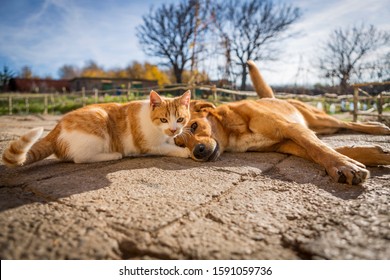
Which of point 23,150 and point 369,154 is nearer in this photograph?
point 23,150

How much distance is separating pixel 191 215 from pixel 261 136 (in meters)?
1.72

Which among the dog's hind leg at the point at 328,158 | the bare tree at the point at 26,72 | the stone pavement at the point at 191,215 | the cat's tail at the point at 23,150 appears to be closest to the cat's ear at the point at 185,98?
the dog's hind leg at the point at 328,158

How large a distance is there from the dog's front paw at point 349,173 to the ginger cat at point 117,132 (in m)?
→ 1.29

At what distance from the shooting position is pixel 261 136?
2574 millimetres

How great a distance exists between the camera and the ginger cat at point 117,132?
7.05 feet

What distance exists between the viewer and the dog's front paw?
4.72 ft

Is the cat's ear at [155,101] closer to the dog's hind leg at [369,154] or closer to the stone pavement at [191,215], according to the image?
the stone pavement at [191,215]

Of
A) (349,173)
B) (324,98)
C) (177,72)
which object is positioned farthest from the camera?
(177,72)

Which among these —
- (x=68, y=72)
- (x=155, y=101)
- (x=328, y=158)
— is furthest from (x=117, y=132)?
(x=68, y=72)

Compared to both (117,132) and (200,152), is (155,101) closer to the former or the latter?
(117,132)

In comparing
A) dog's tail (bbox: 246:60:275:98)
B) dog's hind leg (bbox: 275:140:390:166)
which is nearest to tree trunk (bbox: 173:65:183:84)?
dog's tail (bbox: 246:60:275:98)

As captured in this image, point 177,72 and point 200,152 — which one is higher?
point 177,72

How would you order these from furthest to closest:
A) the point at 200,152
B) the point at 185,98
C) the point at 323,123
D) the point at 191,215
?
the point at 323,123, the point at 185,98, the point at 200,152, the point at 191,215

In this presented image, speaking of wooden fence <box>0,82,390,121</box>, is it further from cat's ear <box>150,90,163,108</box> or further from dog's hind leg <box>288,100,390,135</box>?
cat's ear <box>150,90,163,108</box>
